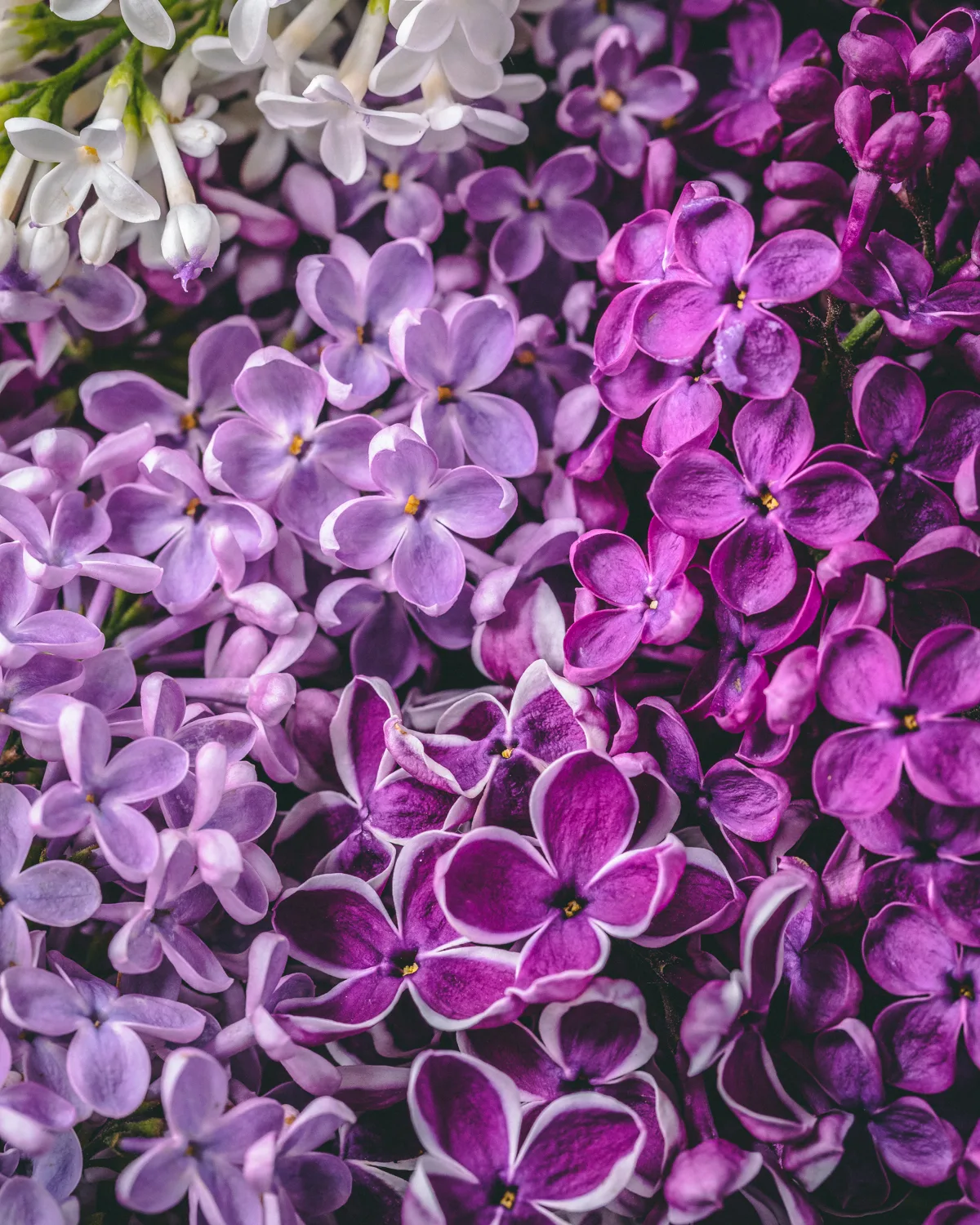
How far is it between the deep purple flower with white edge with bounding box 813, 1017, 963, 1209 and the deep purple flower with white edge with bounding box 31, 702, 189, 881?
347 millimetres

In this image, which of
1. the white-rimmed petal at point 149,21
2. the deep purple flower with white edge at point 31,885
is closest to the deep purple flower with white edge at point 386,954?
the deep purple flower with white edge at point 31,885

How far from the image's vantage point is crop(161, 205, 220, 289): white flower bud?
619 mm

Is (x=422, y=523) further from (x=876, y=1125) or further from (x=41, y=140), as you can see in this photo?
(x=876, y=1125)

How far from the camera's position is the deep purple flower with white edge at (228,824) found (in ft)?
1.70

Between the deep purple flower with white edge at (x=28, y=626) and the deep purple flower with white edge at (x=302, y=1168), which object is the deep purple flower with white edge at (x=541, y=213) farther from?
the deep purple flower with white edge at (x=302, y=1168)

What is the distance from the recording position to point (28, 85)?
0.67 metres

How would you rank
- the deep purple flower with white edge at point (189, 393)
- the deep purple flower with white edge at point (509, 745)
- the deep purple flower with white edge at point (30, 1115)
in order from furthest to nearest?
the deep purple flower with white edge at point (189, 393), the deep purple flower with white edge at point (509, 745), the deep purple flower with white edge at point (30, 1115)

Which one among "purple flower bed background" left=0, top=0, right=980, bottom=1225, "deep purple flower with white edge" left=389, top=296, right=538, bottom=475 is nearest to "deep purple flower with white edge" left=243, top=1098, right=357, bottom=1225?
"purple flower bed background" left=0, top=0, right=980, bottom=1225

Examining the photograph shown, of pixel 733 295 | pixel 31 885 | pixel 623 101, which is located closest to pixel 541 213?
pixel 623 101

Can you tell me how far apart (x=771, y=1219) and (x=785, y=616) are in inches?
11.4

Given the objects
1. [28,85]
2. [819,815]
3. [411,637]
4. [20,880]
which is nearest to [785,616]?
[819,815]

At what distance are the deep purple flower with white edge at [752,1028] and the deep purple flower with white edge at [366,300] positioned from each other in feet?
1.24

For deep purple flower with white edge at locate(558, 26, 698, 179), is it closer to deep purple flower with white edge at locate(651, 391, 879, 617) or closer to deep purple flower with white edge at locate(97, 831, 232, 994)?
deep purple flower with white edge at locate(651, 391, 879, 617)

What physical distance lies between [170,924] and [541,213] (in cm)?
50
